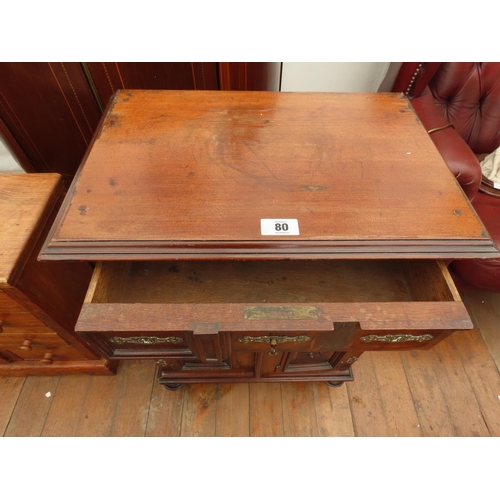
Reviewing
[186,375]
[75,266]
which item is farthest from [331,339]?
[75,266]

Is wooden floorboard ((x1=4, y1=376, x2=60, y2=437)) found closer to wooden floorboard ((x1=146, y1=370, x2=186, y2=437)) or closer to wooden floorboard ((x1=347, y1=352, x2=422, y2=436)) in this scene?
wooden floorboard ((x1=146, y1=370, x2=186, y2=437))

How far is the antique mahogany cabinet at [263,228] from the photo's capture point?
1.73 ft

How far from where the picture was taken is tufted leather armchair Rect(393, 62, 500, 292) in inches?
34.2

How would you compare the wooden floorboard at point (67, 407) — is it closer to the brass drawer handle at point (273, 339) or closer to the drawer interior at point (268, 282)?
the drawer interior at point (268, 282)

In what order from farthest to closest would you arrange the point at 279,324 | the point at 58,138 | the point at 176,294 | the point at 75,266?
1. the point at 58,138
2. the point at 75,266
3. the point at 176,294
4. the point at 279,324

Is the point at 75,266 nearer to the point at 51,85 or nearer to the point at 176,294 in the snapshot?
the point at 176,294

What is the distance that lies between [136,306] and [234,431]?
63 cm

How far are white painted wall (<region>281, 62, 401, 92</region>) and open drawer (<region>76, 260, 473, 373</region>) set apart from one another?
83 cm

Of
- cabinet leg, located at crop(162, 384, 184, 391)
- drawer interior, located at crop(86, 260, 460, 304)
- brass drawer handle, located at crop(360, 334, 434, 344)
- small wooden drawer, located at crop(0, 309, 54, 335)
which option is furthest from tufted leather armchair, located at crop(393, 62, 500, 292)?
small wooden drawer, located at crop(0, 309, 54, 335)

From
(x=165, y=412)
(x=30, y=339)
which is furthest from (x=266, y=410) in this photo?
(x=30, y=339)

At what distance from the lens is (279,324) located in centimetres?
51

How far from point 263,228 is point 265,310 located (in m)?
0.15

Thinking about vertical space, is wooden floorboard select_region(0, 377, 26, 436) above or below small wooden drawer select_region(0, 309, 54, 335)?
below

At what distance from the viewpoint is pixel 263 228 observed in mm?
566
